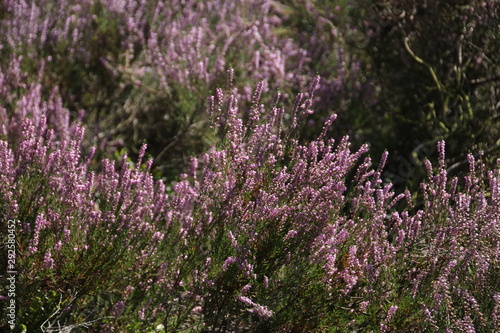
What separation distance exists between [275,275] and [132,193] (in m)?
0.74

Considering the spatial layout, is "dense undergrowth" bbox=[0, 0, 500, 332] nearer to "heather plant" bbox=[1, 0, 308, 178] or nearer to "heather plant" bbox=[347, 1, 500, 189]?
"heather plant" bbox=[1, 0, 308, 178]

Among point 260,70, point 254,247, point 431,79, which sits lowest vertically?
point 254,247

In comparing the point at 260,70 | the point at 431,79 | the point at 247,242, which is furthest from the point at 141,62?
the point at 247,242

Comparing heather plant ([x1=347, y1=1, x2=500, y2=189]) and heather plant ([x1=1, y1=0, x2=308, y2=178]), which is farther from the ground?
heather plant ([x1=347, y1=1, x2=500, y2=189])

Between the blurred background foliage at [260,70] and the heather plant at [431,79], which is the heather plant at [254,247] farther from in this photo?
the blurred background foliage at [260,70]

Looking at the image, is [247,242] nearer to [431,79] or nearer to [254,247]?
[254,247]

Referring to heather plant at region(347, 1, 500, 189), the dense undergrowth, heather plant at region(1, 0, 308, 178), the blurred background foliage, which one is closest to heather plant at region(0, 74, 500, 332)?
the dense undergrowth

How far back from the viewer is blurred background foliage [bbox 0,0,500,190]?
4172 millimetres

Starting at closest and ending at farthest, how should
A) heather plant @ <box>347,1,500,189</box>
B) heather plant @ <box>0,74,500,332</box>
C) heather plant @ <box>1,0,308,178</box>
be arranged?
heather plant @ <box>0,74,500,332</box> → heather plant @ <box>347,1,500,189</box> → heather plant @ <box>1,0,308,178</box>

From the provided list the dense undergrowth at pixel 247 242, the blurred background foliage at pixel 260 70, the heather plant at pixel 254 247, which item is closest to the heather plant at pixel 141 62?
the blurred background foliage at pixel 260 70

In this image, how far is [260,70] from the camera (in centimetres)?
475

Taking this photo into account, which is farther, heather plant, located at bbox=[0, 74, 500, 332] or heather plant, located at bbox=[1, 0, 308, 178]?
heather plant, located at bbox=[1, 0, 308, 178]

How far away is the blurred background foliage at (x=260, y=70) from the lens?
13.7 feet

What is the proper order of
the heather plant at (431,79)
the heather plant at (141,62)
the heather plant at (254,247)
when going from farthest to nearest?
the heather plant at (141,62) → the heather plant at (431,79) → the heather plant at (254,247)
